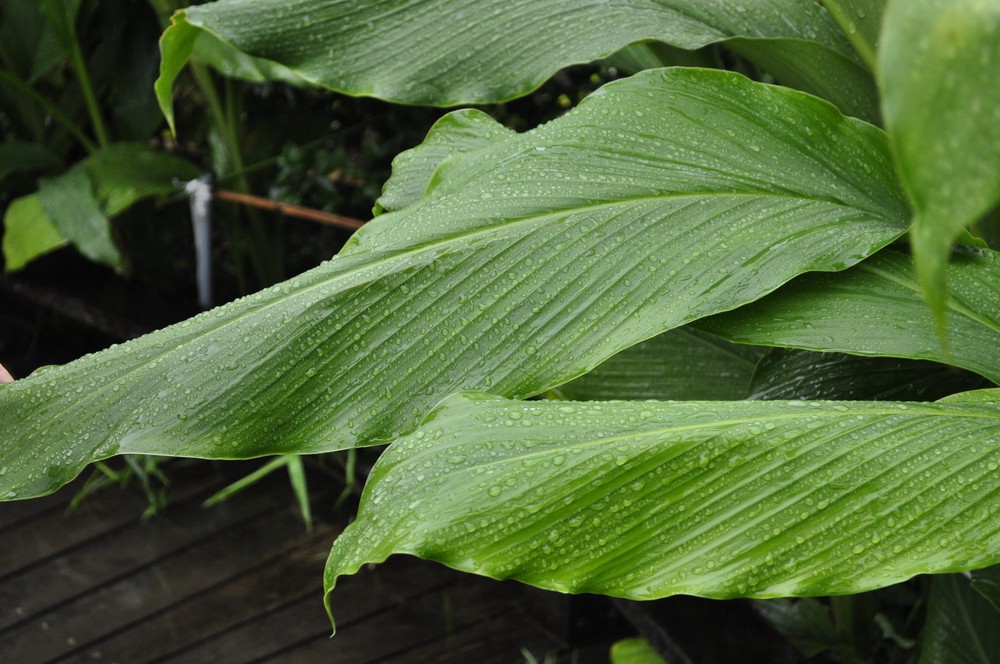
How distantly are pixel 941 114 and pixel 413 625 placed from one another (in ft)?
4.30

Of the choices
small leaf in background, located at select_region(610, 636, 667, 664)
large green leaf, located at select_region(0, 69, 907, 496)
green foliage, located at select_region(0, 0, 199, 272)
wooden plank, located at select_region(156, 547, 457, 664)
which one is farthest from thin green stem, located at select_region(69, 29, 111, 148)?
small leaf in background, located at select_region(610, 636, 667, 664)

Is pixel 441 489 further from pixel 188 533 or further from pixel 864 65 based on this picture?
pixel 188 533

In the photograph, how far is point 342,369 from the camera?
0.64m

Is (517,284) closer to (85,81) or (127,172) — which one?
(127,172)

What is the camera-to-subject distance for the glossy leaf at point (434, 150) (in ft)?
2.81

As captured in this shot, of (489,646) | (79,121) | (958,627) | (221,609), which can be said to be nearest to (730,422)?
(958,627)

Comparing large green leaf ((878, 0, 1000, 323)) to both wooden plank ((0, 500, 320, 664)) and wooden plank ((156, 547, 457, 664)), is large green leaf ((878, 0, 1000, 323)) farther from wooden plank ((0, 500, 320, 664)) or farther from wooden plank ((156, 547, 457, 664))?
wooden plank ((0, 500, 320, 664))

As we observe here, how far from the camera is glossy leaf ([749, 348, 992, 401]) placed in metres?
0.78

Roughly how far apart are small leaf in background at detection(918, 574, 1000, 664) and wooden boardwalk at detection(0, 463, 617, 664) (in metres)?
0.60

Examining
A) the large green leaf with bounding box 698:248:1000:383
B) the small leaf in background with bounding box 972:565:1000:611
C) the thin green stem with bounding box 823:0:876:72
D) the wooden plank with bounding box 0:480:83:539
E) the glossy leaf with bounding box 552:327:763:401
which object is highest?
the thin green stem with bounding box 823:0:876:72

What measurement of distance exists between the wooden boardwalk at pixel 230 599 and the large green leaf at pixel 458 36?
0.84m

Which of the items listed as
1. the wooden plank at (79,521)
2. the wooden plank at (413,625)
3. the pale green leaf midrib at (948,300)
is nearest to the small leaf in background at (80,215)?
the wooden plank at (79,521)

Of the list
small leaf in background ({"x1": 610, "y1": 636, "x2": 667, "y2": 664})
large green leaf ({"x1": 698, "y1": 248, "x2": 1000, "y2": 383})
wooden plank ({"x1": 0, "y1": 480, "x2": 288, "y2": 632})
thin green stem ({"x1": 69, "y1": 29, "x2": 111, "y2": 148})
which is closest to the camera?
large green leaf ({"x1": 698, "y1": 248, "x2": 1000, "y2": 383})

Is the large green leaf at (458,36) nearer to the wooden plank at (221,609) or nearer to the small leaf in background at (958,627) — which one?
the small leaf in background at (958,627)
